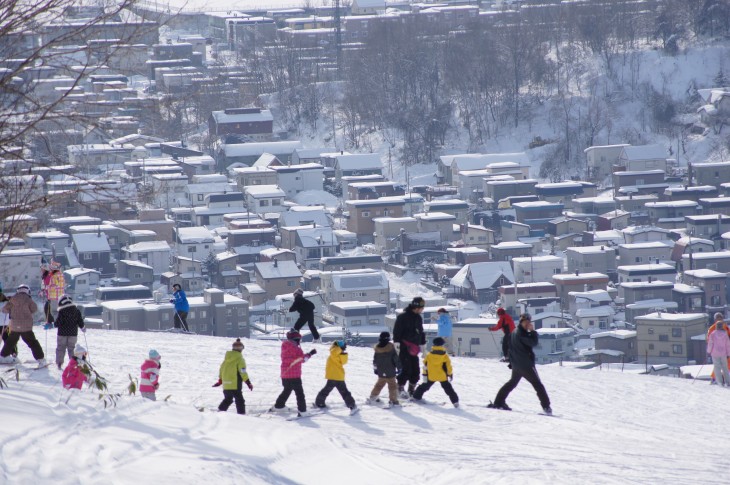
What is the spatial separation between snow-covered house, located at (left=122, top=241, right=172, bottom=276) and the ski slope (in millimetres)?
20888

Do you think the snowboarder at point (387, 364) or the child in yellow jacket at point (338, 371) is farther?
the snowboarder at point (387, 364)

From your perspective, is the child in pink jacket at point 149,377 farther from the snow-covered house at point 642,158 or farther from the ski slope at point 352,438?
the snow-covered house at point 642,158

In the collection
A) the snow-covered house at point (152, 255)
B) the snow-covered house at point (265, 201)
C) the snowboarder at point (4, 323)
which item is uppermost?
the snowboarder at point (4, 323)

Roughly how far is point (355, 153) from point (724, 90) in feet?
41.4

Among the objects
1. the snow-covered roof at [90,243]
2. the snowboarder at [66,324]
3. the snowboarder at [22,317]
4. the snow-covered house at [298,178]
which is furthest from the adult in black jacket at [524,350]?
the snow-covered house at [298,178]

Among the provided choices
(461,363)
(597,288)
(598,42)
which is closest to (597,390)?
(461,363)

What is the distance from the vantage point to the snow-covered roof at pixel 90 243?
28.5m

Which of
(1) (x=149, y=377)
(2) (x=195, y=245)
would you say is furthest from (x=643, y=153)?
(1) (x=149, y=377)

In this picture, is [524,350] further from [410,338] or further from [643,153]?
[643,153]

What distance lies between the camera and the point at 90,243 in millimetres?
28688

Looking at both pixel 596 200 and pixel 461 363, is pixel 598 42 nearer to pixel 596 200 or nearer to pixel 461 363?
pixel 596 200

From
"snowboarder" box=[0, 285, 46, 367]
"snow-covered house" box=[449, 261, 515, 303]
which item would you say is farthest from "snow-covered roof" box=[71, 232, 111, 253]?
"snowboarder" box=[0, 285, 46, 367]

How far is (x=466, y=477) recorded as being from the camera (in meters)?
4.75

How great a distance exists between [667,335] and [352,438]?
15.1m
